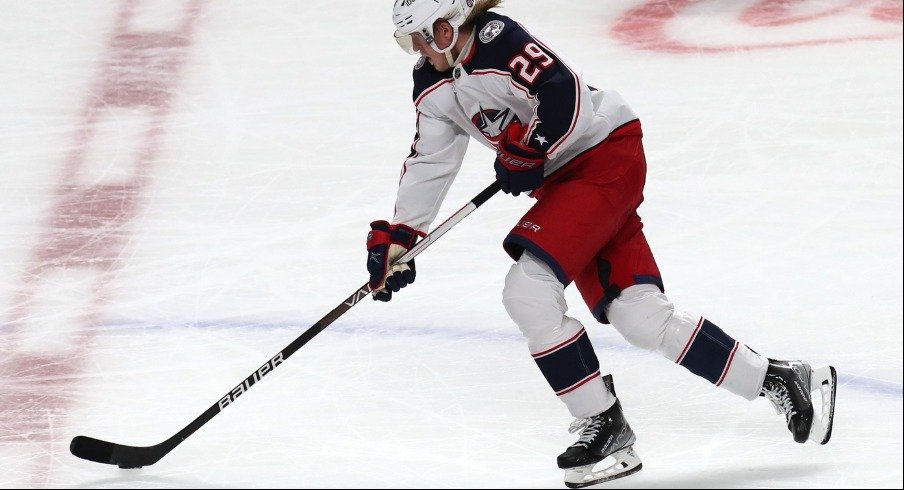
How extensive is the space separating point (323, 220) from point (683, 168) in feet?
4.07

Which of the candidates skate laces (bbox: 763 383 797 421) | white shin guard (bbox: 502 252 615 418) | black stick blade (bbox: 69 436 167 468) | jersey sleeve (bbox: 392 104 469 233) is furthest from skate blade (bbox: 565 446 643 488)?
black stick blade (bbox: 69 436 167 468)

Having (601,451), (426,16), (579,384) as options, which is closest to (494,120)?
(426,16)

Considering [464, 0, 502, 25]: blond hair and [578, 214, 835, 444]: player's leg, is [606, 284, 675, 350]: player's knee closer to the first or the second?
[578, 214, 835, 444]: player's leg

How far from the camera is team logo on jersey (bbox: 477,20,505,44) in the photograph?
2.74 metres

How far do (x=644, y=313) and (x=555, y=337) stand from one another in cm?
24

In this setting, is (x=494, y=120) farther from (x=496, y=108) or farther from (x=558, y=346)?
(x=558, y=346)

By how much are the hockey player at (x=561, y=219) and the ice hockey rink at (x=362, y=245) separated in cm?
12

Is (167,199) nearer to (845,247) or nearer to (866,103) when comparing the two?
(845,247)

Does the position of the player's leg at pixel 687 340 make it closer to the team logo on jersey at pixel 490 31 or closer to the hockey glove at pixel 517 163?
the hockey glove at pixel 517 163

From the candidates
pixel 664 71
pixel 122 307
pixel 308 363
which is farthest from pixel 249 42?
pixel 308 363

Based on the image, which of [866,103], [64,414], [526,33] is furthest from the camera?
[866,103]

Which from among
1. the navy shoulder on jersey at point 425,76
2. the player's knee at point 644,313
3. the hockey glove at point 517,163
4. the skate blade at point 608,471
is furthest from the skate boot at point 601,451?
the navy shoulder on jersey at point 425,76

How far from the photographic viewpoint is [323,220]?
4066 mm

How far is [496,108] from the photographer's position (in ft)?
9.33
